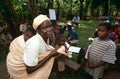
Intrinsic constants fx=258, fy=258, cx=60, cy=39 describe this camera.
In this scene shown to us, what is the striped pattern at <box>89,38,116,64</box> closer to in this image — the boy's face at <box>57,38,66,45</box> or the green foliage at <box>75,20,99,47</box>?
the boy's face at <box>57,38,66,45</box>

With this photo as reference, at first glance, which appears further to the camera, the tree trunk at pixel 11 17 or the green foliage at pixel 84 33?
the green foliage at pixel 84 33

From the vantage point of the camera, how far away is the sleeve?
4.61m

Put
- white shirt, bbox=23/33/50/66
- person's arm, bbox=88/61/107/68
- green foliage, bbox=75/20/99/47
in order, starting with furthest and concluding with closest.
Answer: green foliage, bbox=75/20/99/47
person's arm, bbox=88/61/107/68
white shirt, bbox=23/33/50/66

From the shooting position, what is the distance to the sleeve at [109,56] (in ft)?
15.1

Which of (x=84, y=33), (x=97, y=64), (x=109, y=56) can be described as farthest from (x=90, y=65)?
(x=84, y=33)

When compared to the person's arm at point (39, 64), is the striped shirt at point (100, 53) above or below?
below

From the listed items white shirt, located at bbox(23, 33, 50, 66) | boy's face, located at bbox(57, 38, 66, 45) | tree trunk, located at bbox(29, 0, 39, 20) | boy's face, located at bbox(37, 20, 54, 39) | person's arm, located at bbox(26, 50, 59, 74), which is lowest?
boy's face, located at bbox(57, 38, 66, 45)

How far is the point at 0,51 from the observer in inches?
340

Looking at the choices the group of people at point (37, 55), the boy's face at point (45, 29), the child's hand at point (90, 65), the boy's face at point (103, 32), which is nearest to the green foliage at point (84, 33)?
the child's hand at point (90, 65)

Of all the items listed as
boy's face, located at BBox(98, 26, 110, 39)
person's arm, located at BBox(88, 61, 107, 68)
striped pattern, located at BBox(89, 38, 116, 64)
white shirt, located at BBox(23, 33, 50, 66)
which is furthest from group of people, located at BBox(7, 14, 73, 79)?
person's arm, located at BBox(88, 61, 107, 68)

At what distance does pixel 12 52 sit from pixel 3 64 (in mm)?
4844

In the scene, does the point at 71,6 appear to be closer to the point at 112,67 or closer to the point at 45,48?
the point at 112,67

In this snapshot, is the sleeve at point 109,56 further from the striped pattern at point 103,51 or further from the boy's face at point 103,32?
the boy's face at point 103,32

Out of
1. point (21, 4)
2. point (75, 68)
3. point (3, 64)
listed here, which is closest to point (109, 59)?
point (75, 68)
